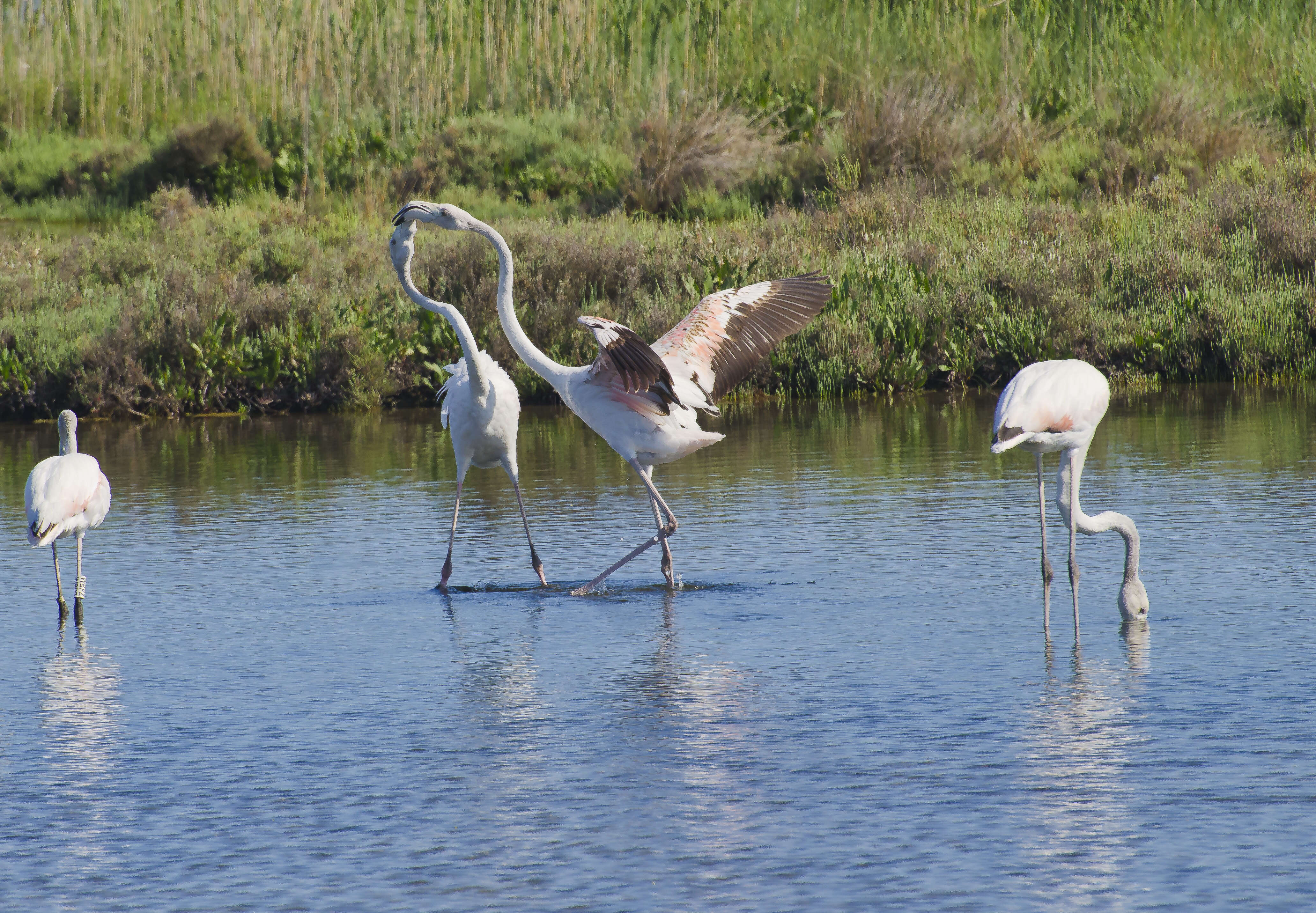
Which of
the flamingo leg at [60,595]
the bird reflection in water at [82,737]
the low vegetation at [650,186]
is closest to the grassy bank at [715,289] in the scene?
the low vegetation at [650,186]

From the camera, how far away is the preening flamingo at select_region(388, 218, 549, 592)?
28.1 ft

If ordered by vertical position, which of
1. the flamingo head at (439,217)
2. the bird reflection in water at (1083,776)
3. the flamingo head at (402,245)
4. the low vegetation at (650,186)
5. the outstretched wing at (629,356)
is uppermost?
the low vegetation at (650,186)

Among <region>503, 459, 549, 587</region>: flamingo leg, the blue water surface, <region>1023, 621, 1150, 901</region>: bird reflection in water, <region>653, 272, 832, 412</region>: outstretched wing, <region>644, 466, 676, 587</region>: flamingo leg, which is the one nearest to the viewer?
<region>1023, 621, 1150, 901</region>: bird reflection in water

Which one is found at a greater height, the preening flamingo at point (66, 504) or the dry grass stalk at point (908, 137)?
the dry grass stalk at point (908, 137)

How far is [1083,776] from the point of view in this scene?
493 centimetres

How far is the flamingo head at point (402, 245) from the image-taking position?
874cm

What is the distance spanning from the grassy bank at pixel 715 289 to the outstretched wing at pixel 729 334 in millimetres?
7026

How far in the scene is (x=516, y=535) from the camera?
9.99 meters

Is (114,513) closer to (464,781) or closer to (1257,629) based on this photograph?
(464,781)

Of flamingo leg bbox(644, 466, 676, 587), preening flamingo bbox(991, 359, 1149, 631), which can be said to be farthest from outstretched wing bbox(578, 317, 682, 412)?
preening flamingo bbox(991, 359, 1149, 631)

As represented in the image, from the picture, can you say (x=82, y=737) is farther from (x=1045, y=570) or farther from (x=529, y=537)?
(x=1045, y=570)

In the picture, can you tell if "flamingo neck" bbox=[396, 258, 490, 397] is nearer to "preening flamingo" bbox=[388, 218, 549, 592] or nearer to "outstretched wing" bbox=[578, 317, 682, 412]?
"preening flamingo" bbox=[388, 218, 549, 592]

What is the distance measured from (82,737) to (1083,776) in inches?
133

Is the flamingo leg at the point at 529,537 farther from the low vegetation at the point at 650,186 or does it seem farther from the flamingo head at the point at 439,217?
the low vegetation at the point at 650,186
